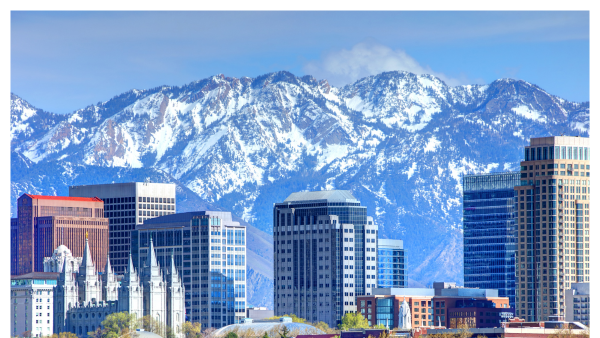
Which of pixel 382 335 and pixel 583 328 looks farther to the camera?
pixel 382 335

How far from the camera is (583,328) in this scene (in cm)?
14725
